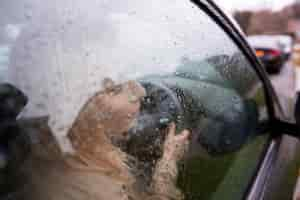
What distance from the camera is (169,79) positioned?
1195 millimetres

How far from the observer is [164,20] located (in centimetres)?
120

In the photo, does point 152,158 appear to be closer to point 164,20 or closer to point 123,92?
point 123,92

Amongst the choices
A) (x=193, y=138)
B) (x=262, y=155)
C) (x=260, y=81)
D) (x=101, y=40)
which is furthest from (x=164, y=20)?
(x=262, y=155)

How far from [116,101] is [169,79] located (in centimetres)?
29

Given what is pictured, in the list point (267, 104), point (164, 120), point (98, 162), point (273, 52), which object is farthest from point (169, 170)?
point (273, 52)

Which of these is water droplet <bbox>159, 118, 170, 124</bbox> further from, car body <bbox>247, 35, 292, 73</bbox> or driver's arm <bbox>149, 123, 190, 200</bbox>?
car body <bbox>247, 35, 292, 73</bbox>

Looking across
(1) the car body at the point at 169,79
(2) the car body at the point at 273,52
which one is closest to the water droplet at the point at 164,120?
(1) the car body at the point at 169,79

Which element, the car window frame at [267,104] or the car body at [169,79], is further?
the car window frame at [267,104]

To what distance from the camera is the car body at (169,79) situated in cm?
83

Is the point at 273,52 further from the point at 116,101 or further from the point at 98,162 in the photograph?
the point at 98,162

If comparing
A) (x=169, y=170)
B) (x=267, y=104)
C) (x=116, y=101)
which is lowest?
(x=169, y=170)

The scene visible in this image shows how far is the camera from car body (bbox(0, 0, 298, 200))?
0.83 m

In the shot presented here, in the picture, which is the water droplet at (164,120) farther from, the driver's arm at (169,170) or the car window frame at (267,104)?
the car window frame at (267,104)

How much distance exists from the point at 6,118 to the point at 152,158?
0.50 m
